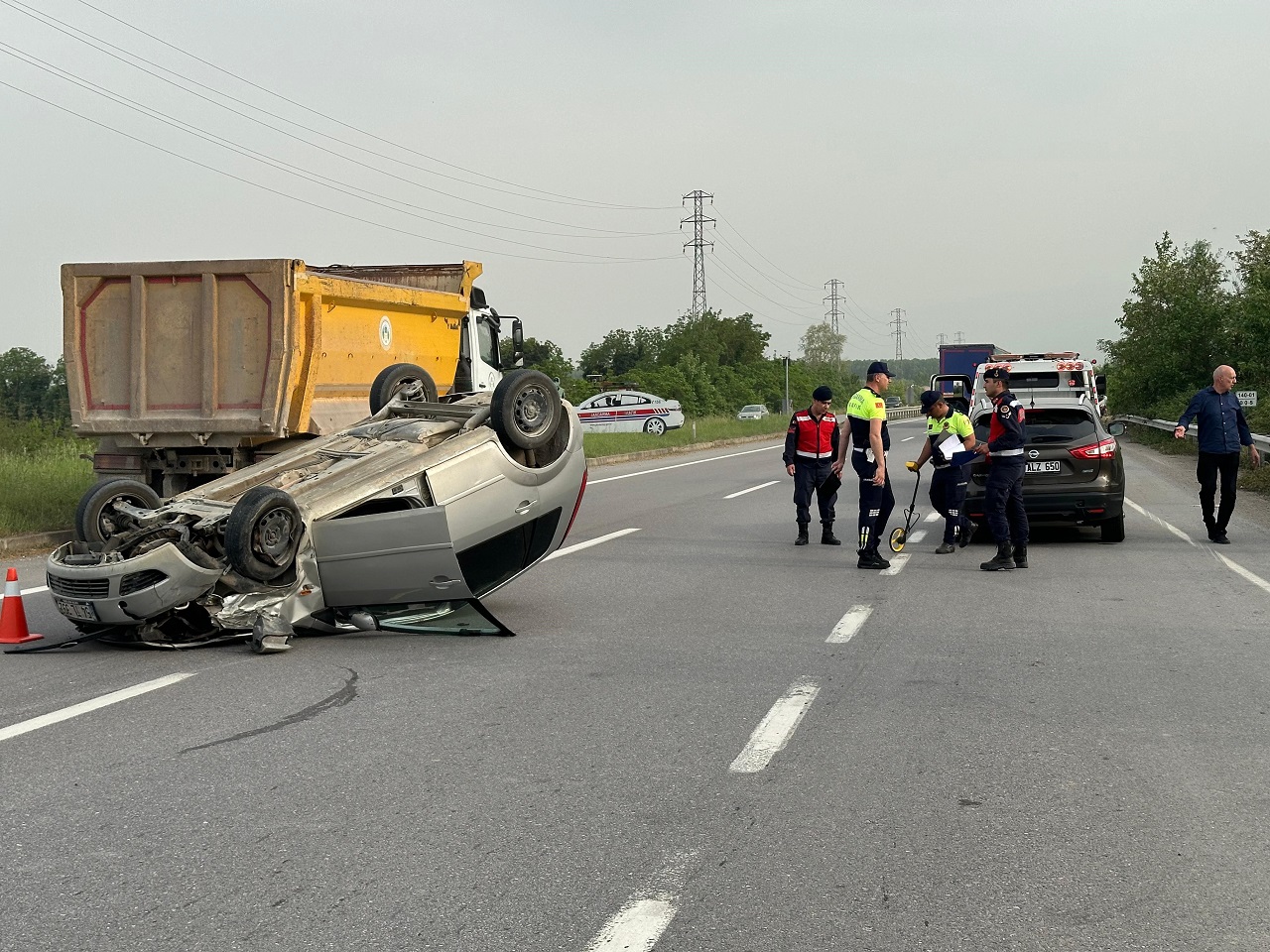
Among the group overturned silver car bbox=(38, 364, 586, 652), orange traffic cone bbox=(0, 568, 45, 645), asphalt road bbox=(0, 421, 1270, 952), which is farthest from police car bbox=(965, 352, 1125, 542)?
orange traffic cone bbox=(0, 568, 45, 645)

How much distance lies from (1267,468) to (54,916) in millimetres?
21404

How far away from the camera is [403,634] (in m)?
8.29

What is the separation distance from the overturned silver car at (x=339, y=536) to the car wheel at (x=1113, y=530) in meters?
6.81

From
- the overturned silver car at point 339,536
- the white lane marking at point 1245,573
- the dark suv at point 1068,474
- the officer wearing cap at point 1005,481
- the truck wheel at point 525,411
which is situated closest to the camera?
the overturned silver car at point 339,536

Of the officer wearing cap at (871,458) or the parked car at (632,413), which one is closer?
the officer wearing cap at (871,458)

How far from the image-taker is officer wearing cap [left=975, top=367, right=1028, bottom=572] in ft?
37.4

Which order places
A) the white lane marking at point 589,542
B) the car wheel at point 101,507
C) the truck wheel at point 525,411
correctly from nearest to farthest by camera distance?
the car wheel at point 101,507 → the truck wheel at point 525,411 → the white lane marking at point 589,542

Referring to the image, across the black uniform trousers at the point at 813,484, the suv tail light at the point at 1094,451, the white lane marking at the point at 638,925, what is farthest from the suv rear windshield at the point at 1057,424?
the white lane marking at the point at 638,925

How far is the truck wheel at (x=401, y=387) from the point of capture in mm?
10461

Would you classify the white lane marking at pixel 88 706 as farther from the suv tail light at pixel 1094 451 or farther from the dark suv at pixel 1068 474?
the suv tail light at pixel 1094 451

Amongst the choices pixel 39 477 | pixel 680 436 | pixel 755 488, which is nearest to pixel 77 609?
pixel 39 477

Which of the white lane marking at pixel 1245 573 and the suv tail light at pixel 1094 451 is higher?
the suv tail light at pixel 1094 451

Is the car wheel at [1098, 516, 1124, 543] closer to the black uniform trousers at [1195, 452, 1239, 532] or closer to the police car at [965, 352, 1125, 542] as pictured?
the police car at [965, 352, 1125, 542]

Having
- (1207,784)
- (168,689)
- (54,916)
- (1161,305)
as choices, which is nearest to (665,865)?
(54,916)
